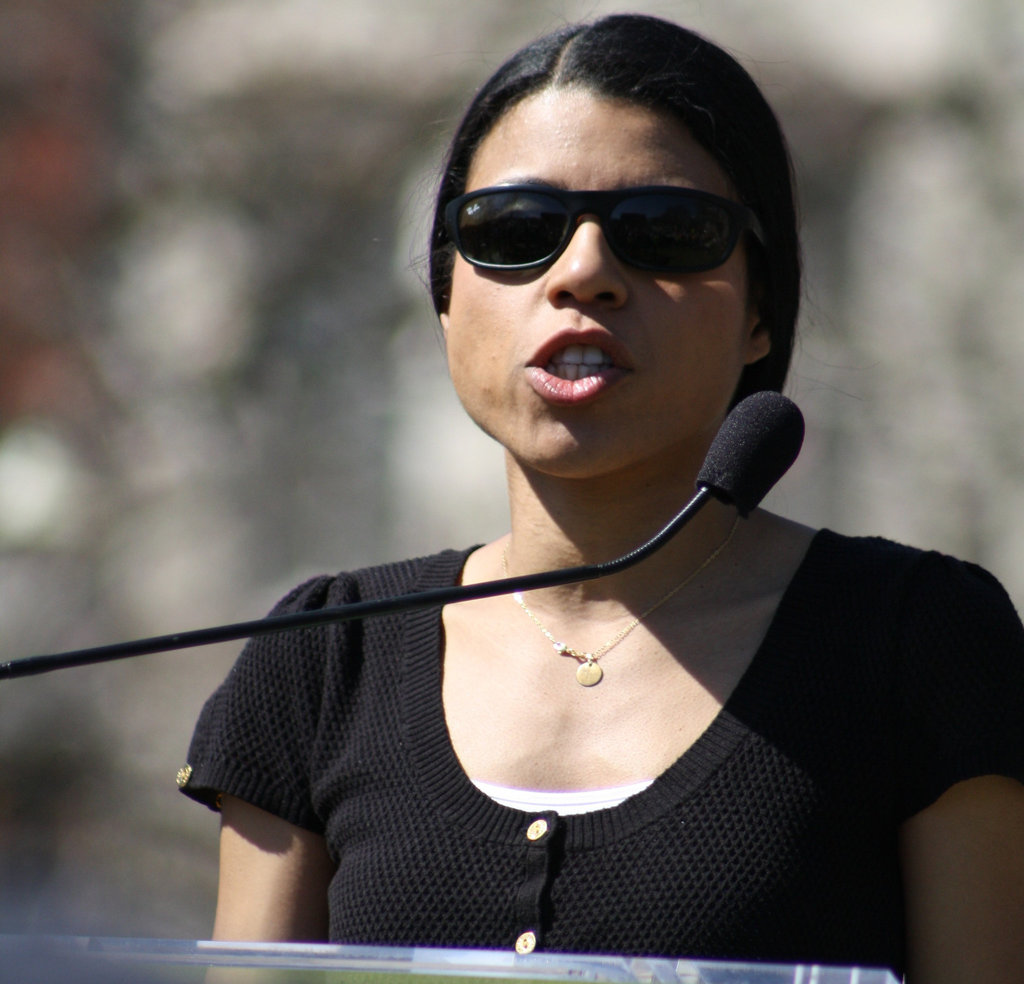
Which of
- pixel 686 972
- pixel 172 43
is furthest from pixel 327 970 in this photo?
pixel 172 43

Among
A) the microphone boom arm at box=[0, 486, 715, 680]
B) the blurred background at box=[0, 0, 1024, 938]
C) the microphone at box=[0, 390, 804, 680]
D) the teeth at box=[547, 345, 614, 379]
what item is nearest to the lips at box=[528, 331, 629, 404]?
the teeth at box=[547, 345, 614, 379]

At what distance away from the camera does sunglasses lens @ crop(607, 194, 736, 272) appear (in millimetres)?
1620

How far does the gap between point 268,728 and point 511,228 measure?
676mm

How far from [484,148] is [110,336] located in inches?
105

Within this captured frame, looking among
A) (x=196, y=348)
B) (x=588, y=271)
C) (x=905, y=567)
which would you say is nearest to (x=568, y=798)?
(x=905, y=567)

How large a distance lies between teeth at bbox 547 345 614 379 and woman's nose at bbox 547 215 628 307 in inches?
2.2

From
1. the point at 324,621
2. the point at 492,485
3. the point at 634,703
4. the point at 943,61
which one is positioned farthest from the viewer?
the point at 492,485

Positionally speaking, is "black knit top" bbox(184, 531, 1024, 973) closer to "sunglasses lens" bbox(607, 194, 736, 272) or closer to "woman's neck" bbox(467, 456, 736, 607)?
"woman's neck" bbox(467, 456, 736, 607)

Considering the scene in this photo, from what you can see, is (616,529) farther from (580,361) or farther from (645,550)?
(645,550)

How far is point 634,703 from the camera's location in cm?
161

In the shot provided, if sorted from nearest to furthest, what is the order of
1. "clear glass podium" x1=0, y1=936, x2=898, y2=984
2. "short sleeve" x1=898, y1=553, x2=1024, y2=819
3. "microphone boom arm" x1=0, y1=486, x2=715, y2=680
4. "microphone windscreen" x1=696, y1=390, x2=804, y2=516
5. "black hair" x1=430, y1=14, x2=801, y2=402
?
1. "clear glass podium" x1=0, y1=936, x2=898, y2=984
2. "microphone boom arm" x1=0, y1=486, x2=715, y2=680
3. "microphone windscreen" x1=696, y1=390, x2=804, y2=516
4. "short sleeve" x1=898, y1=553, x2=1024, y2=819
5. "black hair" x1=430, y1=14, x2=801, y2=402

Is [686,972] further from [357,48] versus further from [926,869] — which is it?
[357,48]

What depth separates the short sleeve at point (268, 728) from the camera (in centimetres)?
174

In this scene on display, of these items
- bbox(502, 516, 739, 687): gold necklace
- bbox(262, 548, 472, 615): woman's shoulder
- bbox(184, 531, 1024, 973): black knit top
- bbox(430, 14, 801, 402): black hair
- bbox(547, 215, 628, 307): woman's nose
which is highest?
bbox(430, 14, 801, 402): black hair
